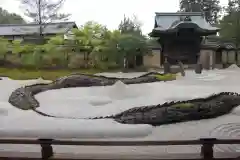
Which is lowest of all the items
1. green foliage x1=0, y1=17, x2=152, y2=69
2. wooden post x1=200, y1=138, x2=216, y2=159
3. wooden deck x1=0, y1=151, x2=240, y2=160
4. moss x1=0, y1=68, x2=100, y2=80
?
wooden deck x1=0, y1=151, x2=240, y2=160

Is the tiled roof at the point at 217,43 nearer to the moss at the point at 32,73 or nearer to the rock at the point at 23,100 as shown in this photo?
the moss at the point at 32,73

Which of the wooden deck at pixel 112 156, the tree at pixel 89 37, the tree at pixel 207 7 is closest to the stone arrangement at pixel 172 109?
the wooden deck at pixel 112 156

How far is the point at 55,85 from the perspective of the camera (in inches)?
419

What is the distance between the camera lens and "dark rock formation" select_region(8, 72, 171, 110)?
857cm

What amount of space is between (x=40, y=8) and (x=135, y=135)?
19.8m

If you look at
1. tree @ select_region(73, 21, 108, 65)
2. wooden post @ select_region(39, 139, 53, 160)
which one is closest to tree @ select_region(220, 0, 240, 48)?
tree @ select_region(73, 21, 108, 65)

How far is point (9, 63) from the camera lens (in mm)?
16656

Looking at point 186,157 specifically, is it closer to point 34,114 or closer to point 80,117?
point 80,117

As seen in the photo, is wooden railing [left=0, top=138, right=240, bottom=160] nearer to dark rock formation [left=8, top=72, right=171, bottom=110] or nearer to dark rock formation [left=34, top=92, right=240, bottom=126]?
dark rock formation [left=34, top=92, right=240, bottom=126]

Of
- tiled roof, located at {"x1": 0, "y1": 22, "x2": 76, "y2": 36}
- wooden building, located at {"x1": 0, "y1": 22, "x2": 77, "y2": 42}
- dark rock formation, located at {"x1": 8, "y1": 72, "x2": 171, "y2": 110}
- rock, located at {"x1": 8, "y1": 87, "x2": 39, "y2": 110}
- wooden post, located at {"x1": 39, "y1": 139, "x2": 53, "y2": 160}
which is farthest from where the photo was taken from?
tiled roof, located at {"x1": 0, "y1": 22, "x2": 76, "y2": 36}

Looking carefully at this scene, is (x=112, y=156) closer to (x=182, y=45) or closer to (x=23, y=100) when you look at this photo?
(x=23, y=100)

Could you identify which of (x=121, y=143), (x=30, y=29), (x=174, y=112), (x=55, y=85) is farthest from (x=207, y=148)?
(x=30, y=29)

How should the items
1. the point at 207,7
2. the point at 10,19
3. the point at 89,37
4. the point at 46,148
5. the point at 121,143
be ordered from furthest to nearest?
1. the point at 207,7
2. the point at 10,19
3. the point at 89,37
4. the point at 46,148
5. the point at 121,143

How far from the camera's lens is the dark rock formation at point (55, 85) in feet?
28.1
